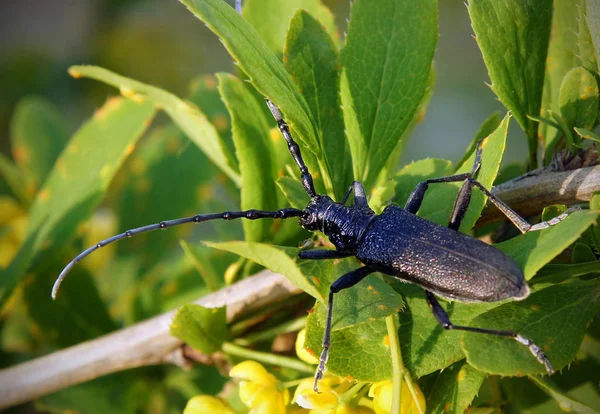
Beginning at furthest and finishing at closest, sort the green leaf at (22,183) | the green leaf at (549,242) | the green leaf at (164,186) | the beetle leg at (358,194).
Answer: the green leaf at (22,183)
the green leaf at (164,186)
the beetle leg at (358,194)
the green leaf at (549,242)

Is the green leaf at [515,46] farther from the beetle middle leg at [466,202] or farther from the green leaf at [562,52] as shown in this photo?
the beetle middle leg at [466,202]

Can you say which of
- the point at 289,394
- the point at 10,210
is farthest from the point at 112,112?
the point at 289,394

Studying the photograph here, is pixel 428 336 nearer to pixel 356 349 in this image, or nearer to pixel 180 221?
pixel 356 349

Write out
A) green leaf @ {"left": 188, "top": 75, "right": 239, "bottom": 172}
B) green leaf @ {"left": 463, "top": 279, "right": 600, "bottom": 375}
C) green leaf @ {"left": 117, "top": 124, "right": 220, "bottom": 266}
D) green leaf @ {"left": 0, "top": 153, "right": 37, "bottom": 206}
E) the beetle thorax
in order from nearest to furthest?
green leaf @ {"left": 463, "top": 279, "right": 600, "bottom": 375} → the beetle thorax → green leaf @ {"left": 188, "top": 75, "right": 239, "bottom": 172} → green leaf @ {"left": 117, "top": 124, "right": 220, "bottom": 266} → green leaf @ {"left": 0, "top": 153, "right": 37, "bottom": 206}

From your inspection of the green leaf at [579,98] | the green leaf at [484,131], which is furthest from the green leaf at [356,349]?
the green leaf at [579,98]

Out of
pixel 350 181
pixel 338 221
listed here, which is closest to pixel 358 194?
pixel 350 181

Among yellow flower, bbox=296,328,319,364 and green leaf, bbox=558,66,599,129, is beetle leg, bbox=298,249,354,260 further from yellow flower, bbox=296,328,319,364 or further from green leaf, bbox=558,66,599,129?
green leaf, bbox=558,66,599,129

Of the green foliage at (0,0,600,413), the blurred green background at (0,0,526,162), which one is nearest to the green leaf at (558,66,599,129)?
the green foliage at (0,0,600,413)
